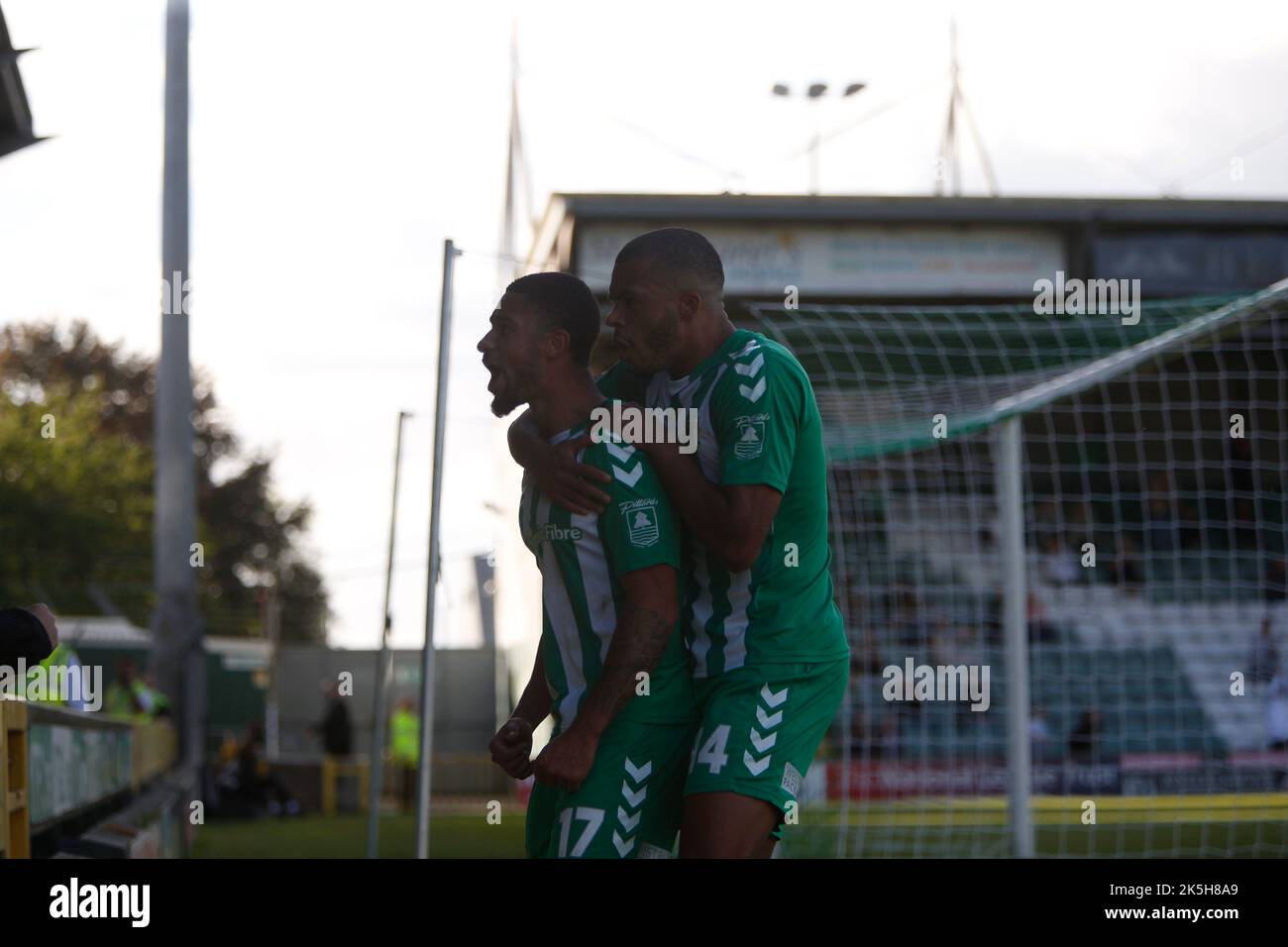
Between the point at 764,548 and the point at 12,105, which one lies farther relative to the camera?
the point at 12,105

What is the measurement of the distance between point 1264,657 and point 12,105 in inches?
489

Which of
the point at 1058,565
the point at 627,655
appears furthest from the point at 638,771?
the point at 1058,565

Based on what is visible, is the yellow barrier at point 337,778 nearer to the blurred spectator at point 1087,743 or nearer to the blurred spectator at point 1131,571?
the blurred spectator at point 1087,743

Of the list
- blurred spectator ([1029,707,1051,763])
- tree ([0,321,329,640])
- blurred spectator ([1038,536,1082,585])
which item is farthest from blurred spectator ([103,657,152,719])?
tree ([0,321,329,640])

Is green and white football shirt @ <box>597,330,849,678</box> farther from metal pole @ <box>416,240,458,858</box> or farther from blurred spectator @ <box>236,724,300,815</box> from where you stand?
blurred spectator @ <box>236,724,300,815</box>

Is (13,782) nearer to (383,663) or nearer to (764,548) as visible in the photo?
(764,548)

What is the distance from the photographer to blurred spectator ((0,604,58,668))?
3176mm

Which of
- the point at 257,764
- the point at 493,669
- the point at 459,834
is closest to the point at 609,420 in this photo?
the point at 459,834

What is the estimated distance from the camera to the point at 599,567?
3.11 meters

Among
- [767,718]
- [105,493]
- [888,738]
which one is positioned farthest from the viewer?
[105,493]

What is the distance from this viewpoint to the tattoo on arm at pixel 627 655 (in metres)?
2.98

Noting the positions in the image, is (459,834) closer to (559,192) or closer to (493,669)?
(559,192)
